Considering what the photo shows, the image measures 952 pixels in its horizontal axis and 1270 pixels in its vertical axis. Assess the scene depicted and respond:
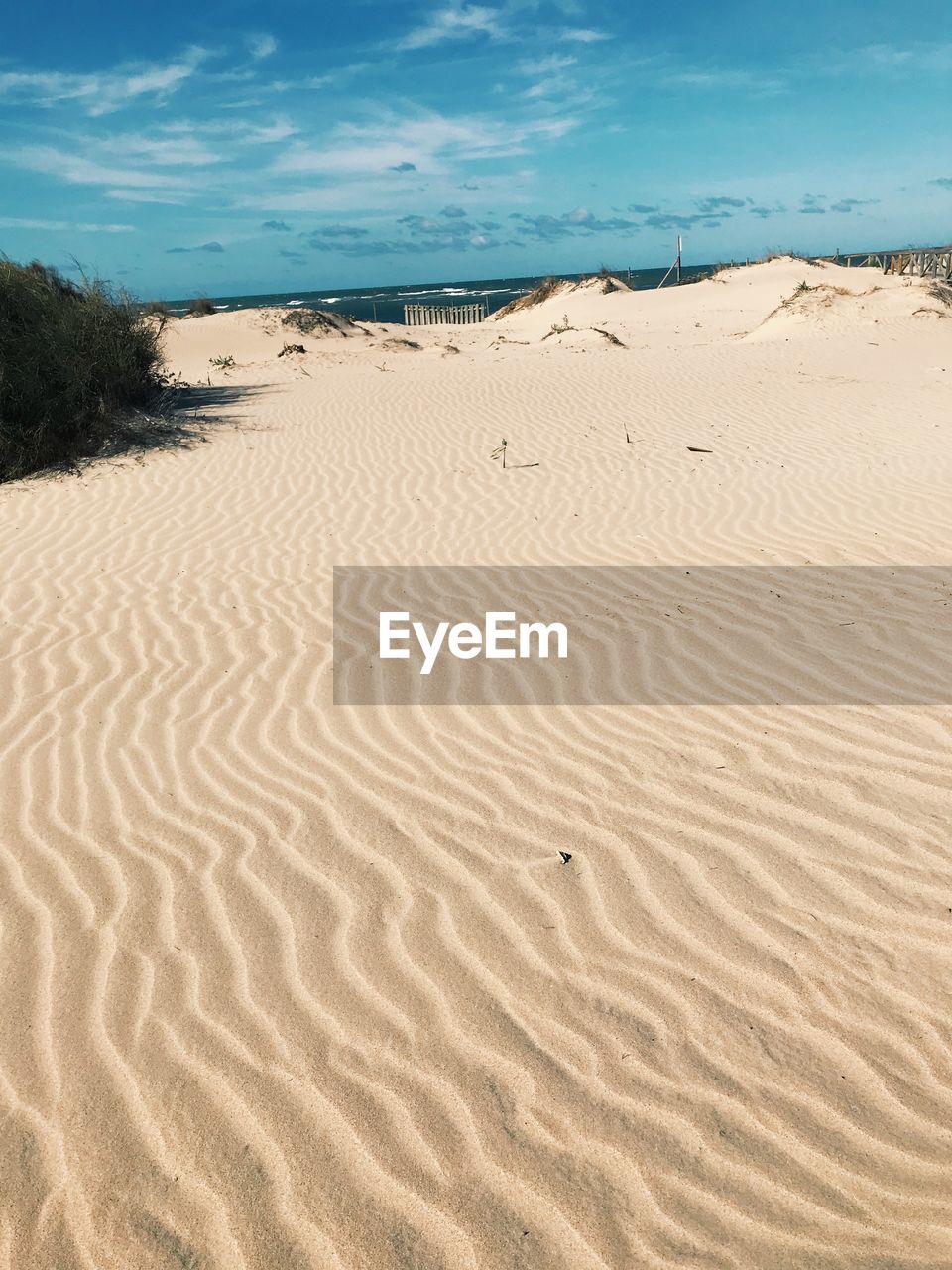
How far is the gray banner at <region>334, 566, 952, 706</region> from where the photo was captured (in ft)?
15.1

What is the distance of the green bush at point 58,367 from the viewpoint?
1105cm

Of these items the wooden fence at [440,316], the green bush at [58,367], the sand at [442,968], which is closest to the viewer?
the sand at [442,968]

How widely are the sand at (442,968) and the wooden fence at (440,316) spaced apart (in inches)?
1443

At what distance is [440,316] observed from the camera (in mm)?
41031

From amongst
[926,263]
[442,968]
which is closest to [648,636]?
[442,968]

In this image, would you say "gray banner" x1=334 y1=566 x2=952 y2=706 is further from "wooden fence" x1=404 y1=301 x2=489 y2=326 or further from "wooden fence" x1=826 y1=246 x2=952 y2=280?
"wooden fence" x1=404 y1=301 x2=489 y2=326

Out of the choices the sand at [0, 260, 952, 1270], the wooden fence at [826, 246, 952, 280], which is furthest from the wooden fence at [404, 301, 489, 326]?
the sand at [0, 260, 952, 1270]

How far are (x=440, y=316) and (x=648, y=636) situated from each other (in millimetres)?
38834

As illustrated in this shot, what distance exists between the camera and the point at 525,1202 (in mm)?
2043

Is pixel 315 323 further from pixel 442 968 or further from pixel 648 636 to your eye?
pixel 442 968

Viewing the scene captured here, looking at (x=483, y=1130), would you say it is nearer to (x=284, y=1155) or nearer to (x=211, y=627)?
(x=284, y=1155)

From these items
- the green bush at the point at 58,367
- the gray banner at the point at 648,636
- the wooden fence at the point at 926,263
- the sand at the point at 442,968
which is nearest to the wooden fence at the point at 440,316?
the wooden fence at the point at 926,263

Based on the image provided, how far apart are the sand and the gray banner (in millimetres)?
267

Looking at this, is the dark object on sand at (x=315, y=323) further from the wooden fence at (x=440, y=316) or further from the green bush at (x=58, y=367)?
the green bush at (x=58, y=367)
